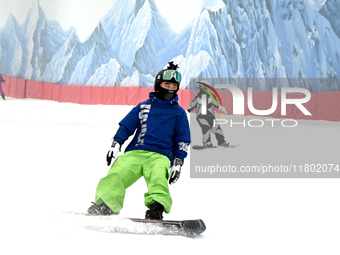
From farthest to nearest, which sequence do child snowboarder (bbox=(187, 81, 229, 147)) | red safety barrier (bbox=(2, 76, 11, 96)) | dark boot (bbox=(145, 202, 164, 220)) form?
red safety barrier (bbox=(2, 76, 11, 96)) < child snowboarder (bbox=(187, 81, 229, 147)) < dark boot (bbox=(145, 202, 164, 220))

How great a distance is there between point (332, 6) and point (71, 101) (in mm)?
14257

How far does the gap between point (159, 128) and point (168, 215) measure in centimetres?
72

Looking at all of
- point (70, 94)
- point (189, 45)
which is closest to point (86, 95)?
point (70, 94)

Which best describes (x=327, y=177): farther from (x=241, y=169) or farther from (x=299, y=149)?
(x=299, y=149)

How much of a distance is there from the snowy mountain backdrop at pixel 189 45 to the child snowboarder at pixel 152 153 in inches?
705

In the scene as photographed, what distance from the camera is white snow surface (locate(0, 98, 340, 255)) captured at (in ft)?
7.33

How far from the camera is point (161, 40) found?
2327 centimetres

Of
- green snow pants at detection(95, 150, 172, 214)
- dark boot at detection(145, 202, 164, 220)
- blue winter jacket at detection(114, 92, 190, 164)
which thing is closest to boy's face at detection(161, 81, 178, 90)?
blue winter jacket at detection(114, 92, 190, 164)

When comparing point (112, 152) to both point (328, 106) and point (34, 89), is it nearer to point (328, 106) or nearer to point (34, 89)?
point (328, 106)

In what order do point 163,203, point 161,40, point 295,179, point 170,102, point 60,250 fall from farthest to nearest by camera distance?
point 161,40 → point 295,179 → point 170,102 → point 163,203 → point 60,250

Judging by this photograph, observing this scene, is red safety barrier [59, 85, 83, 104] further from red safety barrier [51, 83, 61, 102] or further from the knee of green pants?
the knee of green pants

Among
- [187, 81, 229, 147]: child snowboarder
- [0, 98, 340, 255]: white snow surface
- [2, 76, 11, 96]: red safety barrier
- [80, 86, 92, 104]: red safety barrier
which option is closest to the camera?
[0, 98, 340, 255]: white snow surface

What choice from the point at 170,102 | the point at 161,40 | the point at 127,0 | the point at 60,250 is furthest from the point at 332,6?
the point at 60,250

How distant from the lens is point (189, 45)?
2242 cm
